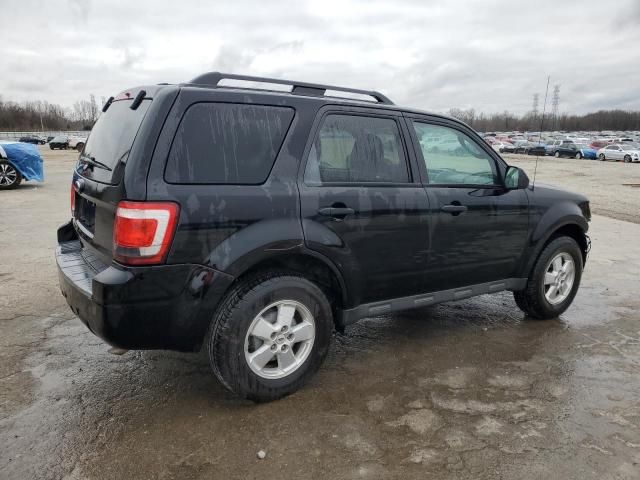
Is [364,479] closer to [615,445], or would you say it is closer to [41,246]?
[615,445]

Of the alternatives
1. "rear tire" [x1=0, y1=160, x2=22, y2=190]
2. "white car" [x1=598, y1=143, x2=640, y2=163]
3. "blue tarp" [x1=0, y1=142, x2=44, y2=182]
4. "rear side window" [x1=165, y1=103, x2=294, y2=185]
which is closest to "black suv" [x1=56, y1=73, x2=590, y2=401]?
"rear side window" [x1=165, y1=103, x2=294, y2=185]

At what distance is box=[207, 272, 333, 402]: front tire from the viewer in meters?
2.95

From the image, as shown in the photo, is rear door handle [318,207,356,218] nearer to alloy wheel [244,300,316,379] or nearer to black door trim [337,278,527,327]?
alloy wheel [244,300,316,379]

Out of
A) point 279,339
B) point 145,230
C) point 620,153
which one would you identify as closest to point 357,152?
point 279,339

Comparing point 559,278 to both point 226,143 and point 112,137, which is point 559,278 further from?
point 112,137

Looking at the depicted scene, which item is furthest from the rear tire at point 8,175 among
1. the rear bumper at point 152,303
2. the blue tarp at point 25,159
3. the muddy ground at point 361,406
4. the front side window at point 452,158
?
the front side window at point 452,158

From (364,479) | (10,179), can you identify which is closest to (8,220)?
(10,179)

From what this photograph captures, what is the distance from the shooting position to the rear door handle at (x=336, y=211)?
3177 mm

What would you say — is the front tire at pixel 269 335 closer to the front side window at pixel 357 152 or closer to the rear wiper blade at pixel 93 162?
the front side window at pixel 357 152

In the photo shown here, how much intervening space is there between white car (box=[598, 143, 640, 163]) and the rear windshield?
140 ft

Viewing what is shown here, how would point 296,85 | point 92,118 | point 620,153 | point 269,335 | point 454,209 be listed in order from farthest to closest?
point 92,118, point 620,153, point 454,209, point 296,85, point 269,335

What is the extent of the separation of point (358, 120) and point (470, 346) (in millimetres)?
2032

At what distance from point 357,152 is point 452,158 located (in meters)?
0.93

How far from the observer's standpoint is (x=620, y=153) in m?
39.7
